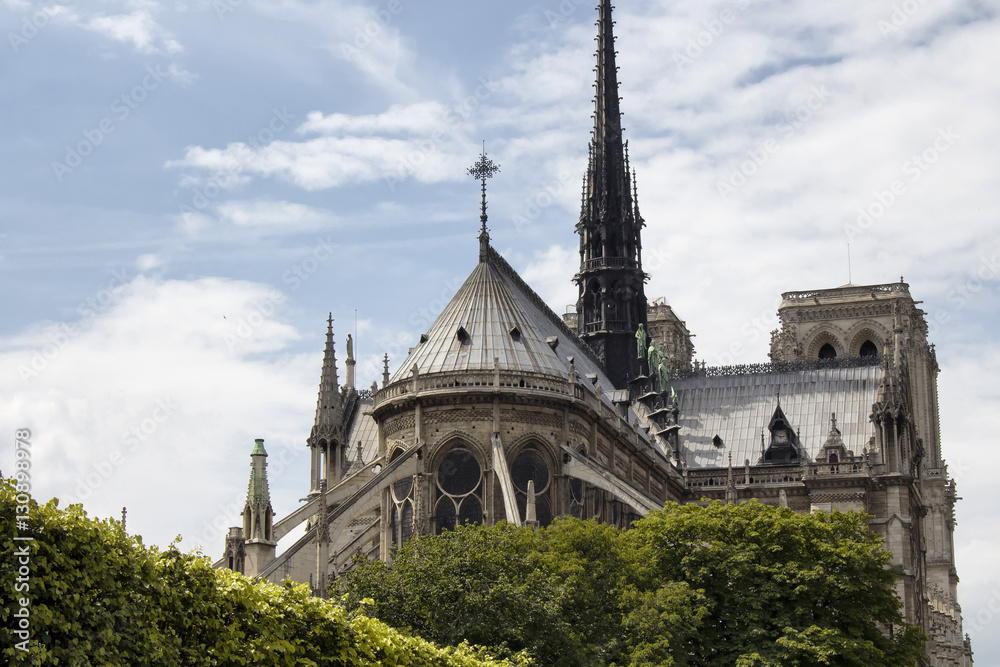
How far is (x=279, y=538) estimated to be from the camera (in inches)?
2596

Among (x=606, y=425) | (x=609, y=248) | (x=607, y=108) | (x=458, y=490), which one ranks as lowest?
(x=458, y=490)

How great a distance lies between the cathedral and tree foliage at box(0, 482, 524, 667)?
3012 centimetres

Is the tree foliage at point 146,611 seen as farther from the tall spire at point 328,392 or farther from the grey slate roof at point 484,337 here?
the tall spire at point 328,392

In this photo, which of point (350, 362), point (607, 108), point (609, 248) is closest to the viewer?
point (350, 362)

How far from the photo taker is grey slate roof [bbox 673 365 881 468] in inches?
3642

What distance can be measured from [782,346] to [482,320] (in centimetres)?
5524

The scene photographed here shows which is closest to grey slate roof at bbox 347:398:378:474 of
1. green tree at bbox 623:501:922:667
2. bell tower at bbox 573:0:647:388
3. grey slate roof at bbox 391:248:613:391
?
bell tower at bbox 573:0:647:388

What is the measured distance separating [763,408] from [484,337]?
32021 millimetres

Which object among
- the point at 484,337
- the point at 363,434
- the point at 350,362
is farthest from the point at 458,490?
the point at 350,362

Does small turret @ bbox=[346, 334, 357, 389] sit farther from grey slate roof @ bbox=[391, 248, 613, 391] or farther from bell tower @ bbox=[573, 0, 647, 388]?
grey slate roof @ bbox=[391, 248, 613, 391]

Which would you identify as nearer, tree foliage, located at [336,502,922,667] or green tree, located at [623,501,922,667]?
tree foliage, located at [336,502,922,667]

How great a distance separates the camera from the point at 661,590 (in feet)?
161

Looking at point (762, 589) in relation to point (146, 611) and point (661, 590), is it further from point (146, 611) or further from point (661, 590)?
point (146, 611)

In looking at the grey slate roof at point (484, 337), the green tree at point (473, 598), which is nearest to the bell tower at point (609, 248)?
the grey slate roof at point (484, 337)
